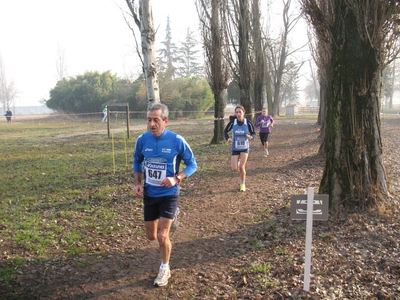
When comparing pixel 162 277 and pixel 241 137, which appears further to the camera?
pixel 241 137

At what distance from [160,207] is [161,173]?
1.39 feet

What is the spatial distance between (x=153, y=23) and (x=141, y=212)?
174 inches

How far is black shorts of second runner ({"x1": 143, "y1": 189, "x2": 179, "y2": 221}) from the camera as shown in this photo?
4199 millimetres

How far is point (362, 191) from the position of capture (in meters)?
5.89

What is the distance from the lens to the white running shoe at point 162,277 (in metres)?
4.23

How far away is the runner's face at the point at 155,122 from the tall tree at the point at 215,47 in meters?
12.8

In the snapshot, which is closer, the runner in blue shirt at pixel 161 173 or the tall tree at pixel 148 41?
the runner in blue shirt at pixel 161 173

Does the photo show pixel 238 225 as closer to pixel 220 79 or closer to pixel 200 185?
pixel 200 185

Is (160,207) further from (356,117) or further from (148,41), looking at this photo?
(148,41)

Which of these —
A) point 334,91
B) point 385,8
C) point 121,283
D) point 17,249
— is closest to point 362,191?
point 334,91

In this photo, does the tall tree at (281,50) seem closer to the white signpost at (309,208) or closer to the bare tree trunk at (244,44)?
the bare tree trunk at (244,44)

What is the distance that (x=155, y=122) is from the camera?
4195 millimetres

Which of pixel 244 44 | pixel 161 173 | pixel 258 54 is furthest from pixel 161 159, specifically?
pixel 258 54

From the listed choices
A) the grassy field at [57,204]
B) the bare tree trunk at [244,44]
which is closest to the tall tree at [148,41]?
the grassy field at [57,204]
